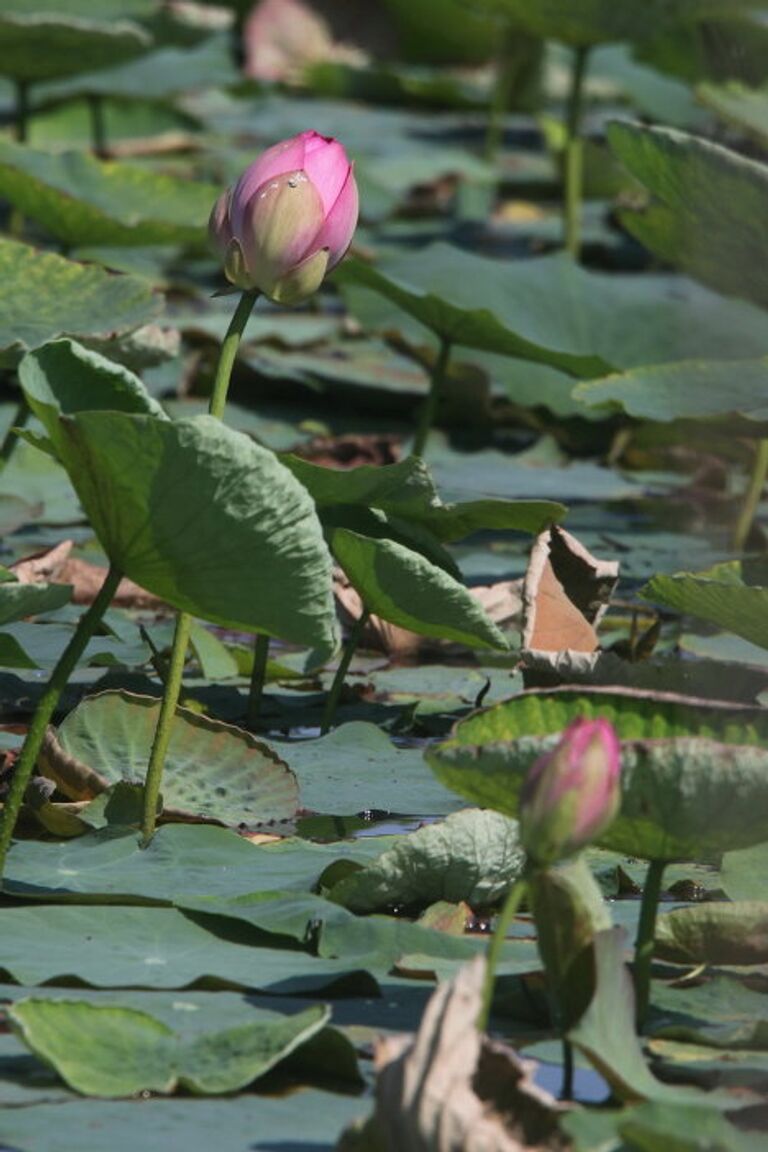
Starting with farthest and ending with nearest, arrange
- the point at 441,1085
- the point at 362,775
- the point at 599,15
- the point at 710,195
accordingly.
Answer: the point at 599,15, the point at 710,195, the point at 362,775, the point at 441,1085

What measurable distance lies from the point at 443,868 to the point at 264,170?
17.0 inches

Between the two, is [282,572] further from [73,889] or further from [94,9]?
[94,9]

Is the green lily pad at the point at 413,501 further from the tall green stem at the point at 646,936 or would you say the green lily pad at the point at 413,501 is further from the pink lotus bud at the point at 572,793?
the pink lotus bud at the point at 572,793

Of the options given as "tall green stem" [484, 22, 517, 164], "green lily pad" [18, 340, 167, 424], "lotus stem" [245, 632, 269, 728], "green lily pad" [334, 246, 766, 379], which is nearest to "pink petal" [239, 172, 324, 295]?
Result: "green lily pad" [18, 340, 167, 424]

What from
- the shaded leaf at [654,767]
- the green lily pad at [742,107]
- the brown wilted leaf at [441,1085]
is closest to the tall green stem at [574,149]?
the green lily pad at [742,107]

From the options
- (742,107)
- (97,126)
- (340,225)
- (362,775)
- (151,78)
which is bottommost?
(97,126)

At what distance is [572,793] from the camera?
923mm

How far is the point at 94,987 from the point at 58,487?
1491 millimetres

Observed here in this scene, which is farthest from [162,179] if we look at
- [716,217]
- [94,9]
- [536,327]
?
[94,9]

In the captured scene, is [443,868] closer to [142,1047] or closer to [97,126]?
[142,1047]

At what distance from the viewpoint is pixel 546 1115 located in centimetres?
91

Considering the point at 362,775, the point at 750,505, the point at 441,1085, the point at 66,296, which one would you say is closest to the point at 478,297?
the point at 750,505

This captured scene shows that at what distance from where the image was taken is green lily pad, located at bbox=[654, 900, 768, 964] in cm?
121

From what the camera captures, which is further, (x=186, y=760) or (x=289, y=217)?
(x=186, y=760)
